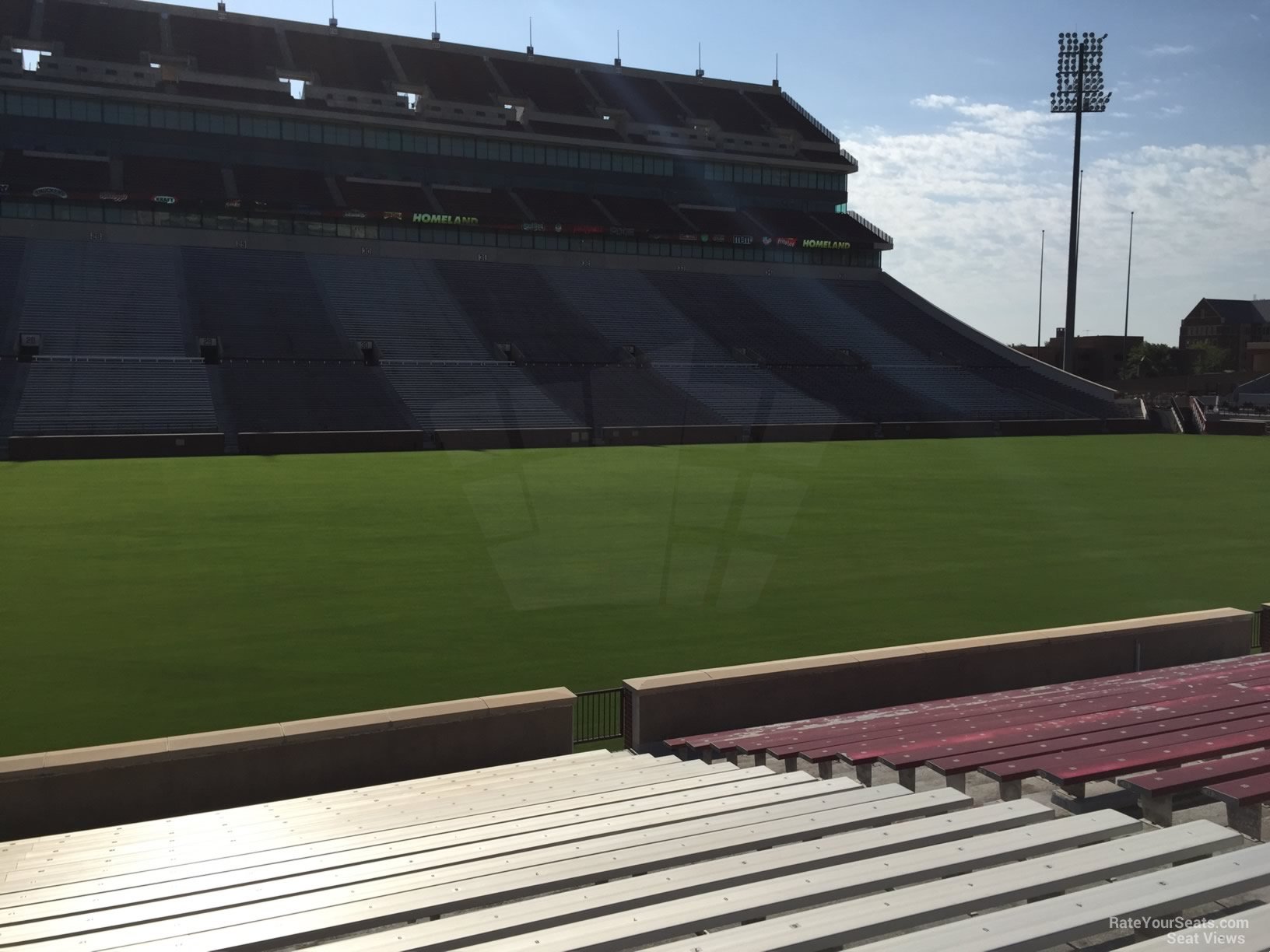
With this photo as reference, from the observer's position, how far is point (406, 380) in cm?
5453

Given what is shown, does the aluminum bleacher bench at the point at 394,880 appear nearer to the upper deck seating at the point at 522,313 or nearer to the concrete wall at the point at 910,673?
the concrete wall at the point at 910,673

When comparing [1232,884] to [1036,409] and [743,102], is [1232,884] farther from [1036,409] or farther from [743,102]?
[743,102]

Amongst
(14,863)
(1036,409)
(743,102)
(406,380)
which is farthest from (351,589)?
(743,102)

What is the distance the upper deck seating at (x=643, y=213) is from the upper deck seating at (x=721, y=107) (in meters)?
8.91

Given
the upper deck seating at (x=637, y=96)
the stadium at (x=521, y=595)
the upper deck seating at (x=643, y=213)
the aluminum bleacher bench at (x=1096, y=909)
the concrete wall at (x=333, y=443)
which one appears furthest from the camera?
the upper deck seating at (x=637, y=96)

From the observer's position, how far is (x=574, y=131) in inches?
2977

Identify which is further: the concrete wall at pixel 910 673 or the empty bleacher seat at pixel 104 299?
the empty bleacher seat at pixel 104 299

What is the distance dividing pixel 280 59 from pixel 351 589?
63490 millimetres

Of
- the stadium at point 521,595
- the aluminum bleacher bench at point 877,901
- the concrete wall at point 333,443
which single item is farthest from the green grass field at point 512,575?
the concrete wall at point 333,443

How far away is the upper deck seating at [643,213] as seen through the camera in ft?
244

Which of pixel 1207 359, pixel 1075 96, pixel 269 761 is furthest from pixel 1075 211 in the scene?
pixel 269 761

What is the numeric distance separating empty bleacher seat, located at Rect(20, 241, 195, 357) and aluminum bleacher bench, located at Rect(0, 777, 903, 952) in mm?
51397

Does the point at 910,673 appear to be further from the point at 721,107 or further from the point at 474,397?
Result: the point at 721,107

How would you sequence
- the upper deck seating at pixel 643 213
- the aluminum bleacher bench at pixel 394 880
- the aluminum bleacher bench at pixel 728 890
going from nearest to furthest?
the aluminum bleacher bench at pixel 728 890 < the aluminum bleacher bench at pixel 394 880 < the upper deck seating at pixel 643 213
